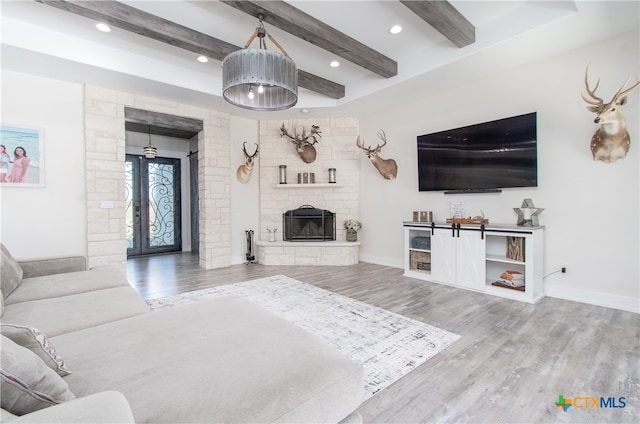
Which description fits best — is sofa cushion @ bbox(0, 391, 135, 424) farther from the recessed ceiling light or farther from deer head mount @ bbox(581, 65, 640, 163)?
deer head mount @ bbox(581, 65, 640, 163)

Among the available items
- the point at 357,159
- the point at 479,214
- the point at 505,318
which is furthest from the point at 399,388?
the point at 357,159

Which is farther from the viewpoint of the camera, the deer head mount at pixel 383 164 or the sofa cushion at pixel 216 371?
the deer head mount at pixel 383 164

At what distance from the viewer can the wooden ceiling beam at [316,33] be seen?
2.83 metres

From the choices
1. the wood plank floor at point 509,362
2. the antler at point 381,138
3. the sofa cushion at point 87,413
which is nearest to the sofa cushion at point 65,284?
the wood plank floor at point 509,362

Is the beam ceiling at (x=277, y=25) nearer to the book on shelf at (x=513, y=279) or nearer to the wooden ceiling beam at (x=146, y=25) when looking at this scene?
the wooden ceiling beam at (x=146, y=25)

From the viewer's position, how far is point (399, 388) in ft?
5.97

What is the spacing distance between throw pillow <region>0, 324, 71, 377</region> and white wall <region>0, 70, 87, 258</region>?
381 cm

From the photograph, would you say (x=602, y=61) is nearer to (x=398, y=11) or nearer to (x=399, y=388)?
(x=398, y=11)

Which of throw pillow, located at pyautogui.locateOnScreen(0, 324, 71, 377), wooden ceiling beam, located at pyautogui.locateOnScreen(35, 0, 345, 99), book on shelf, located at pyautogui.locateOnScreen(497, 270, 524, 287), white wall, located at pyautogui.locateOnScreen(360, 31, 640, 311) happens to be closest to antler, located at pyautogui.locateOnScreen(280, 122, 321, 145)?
wooden ceiling beam, located at pyautogui.locateOnScreen(35, 0, 345, 99)

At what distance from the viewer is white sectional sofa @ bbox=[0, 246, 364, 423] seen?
0.82m

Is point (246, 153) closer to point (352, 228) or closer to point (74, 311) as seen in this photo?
point (352, 228)

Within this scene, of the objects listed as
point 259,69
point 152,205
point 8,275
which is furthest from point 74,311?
point 152,205

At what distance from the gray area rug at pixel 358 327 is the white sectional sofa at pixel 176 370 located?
2.64 ft

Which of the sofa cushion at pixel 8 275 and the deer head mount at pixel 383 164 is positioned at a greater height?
the deer head mount at pixel 383 164
